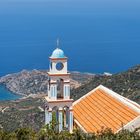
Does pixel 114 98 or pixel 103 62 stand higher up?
pixel 103 62

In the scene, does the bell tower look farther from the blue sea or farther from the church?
the blue sea

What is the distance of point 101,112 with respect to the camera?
17688 millimetres

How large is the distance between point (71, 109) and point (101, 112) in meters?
1.25

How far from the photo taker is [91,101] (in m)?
19.5

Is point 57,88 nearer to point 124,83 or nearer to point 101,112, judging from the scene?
point 101,112

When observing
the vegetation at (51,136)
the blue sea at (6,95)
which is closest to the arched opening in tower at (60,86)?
the vegetation at (51,136)

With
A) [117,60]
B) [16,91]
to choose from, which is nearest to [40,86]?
[16,91]

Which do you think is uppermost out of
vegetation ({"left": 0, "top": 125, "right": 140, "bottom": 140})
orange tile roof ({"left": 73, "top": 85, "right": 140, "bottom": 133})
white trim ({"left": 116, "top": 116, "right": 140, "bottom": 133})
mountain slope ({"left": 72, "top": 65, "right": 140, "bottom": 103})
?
mountain slope ({"left": 72, "top": 65, "right": 140, "bottom": 103})

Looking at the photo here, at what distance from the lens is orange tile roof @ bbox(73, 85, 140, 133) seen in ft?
52.9

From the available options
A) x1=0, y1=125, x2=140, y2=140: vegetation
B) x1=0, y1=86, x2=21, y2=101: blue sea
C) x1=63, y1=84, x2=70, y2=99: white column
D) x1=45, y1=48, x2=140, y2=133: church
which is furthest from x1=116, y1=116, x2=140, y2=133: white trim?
x1=0, y1=86, x2=21, y2=101: blue sea

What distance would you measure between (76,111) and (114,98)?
2.01 metres

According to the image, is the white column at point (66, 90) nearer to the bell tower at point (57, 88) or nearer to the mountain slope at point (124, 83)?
the bell tower at point (57, 88)

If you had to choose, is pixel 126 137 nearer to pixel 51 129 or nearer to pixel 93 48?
pixel 51 129

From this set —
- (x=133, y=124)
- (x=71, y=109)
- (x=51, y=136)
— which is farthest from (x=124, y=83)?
(x=51, y=136)
